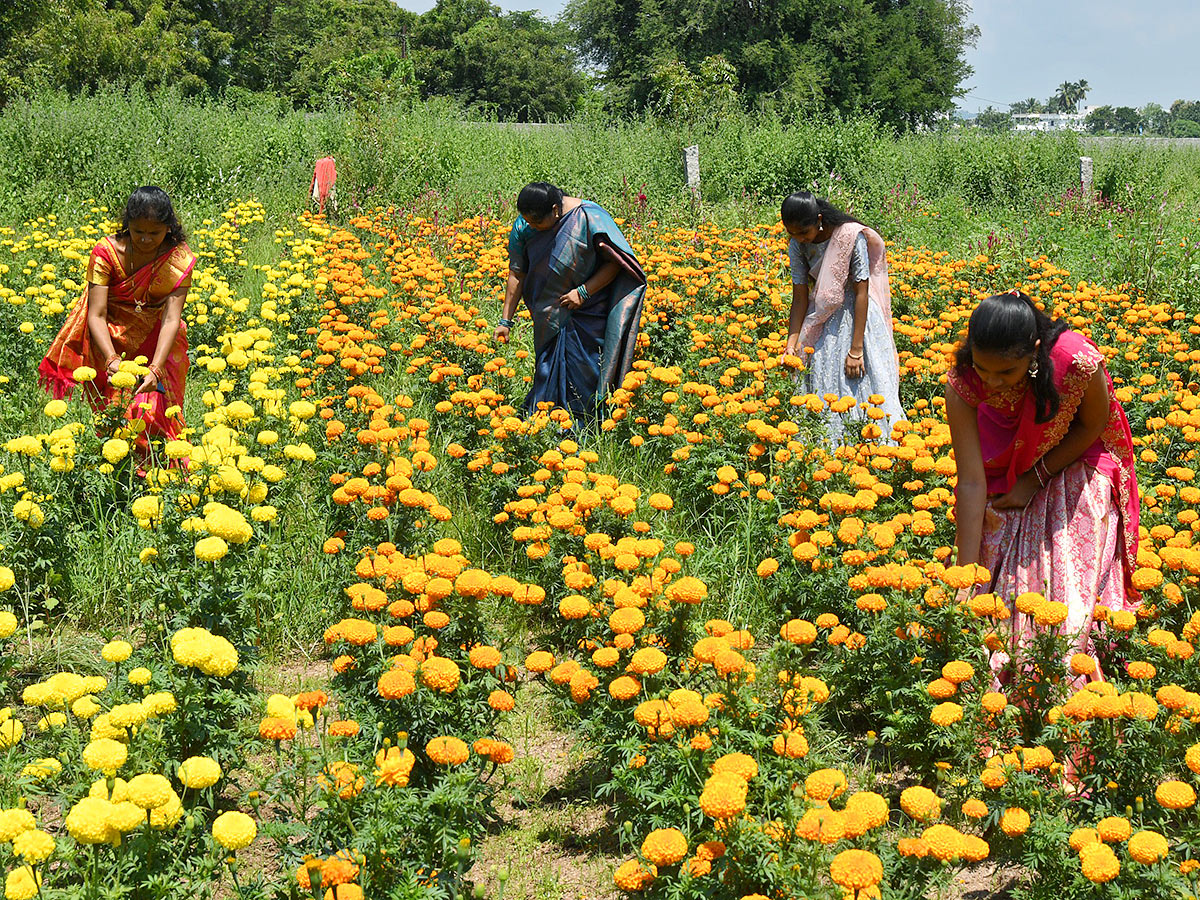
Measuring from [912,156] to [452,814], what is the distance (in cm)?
1345

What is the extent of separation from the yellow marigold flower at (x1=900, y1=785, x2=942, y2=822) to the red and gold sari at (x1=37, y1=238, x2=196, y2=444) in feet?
12.0

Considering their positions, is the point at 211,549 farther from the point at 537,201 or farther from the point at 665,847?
the point at 537,201

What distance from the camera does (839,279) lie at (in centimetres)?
487

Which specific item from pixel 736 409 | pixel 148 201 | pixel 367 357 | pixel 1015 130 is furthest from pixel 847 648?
pixel 1015 130

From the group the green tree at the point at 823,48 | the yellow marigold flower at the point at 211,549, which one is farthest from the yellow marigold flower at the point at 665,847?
the green tree at the point at 823,48

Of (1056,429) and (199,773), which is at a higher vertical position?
(1056,429)

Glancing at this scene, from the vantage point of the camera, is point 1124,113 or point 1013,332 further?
point 1124,113

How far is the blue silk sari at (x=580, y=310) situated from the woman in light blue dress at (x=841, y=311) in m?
0.92

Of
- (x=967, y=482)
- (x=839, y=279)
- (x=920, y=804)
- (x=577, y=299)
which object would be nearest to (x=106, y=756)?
(x=920, y=804)

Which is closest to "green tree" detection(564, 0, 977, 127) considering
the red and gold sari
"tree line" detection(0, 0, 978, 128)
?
"tree line" detection(0, 0, 978, 128)

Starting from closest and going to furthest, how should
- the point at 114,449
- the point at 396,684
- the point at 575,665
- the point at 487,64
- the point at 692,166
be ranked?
the point at 396,684, the point at 575,665, the point at 114,449, the point at 692,166, the point at 487,64

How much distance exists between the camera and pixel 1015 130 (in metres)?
15.0

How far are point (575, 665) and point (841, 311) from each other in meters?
2.97

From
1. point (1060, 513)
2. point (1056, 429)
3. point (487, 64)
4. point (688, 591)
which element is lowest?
point (688, 591)
